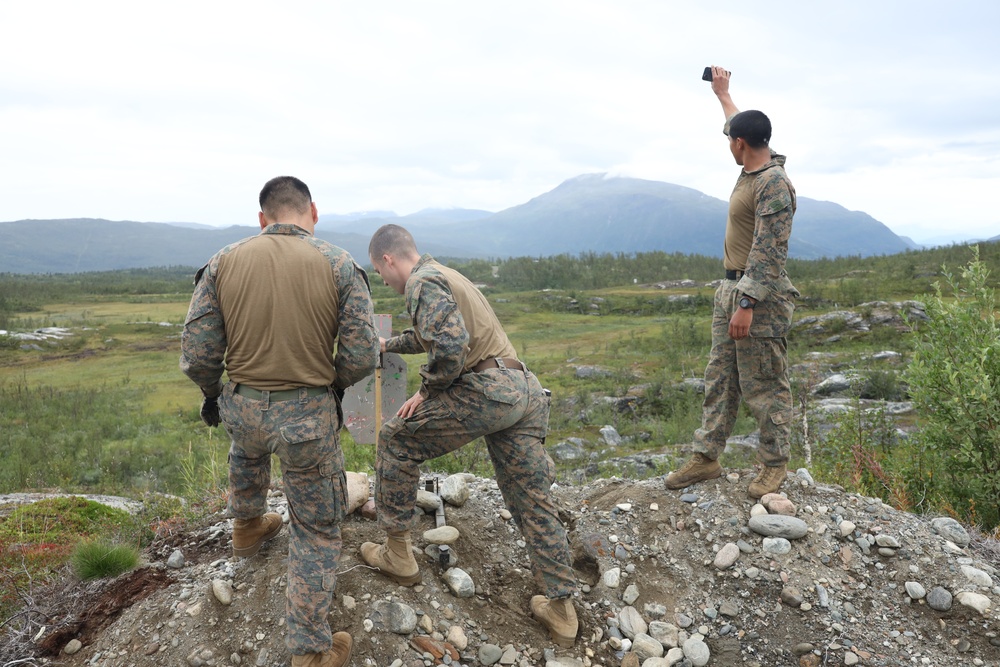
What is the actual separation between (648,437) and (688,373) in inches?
264

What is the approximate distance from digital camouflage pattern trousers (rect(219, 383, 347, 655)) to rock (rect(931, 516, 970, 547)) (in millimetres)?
4813

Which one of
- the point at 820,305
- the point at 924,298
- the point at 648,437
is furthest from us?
the point at 820,305

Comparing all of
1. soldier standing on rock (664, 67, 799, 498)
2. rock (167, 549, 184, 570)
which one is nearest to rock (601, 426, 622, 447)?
soldier standing on rock (664, 67, 799, 498)

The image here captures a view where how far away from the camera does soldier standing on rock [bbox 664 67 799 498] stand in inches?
187

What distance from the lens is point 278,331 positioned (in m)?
3.43

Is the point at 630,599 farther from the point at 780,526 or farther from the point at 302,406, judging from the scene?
the point at 302,406

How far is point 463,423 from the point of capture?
3889 millimetres

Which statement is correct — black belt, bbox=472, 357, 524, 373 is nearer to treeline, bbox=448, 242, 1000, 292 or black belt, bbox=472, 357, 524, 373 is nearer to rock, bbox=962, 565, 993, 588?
rock, bbox=962, 565, 993, 588

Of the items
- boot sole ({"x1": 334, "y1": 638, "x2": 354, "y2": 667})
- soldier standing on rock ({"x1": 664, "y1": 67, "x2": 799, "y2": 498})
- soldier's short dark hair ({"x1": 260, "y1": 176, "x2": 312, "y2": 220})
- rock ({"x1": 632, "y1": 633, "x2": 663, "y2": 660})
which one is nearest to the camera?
boot sole ({"x1": 334, "y1": 638, "x2": 354, "y2": 667})

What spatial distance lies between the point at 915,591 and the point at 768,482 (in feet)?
4.05

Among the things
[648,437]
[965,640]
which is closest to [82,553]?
[965,640]

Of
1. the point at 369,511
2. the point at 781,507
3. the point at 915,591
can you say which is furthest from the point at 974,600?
the point at 369,511

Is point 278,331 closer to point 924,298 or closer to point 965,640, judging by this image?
point 965,640

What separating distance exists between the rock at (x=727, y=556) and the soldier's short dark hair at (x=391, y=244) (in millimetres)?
3369
